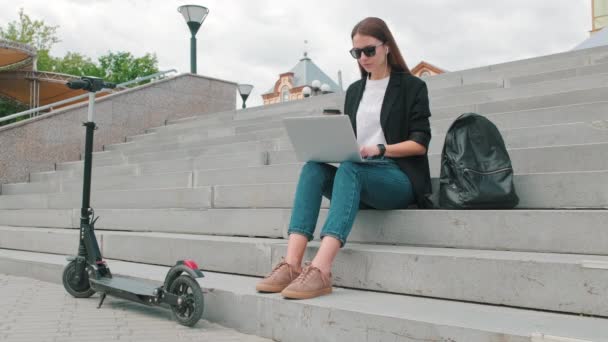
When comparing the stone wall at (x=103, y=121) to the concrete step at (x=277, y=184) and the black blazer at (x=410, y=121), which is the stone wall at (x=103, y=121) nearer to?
the concrete step at (x=277, y=184)

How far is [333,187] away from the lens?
339cm

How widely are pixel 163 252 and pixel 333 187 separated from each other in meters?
2.01

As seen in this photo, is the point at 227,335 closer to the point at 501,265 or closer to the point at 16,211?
the point at 501,265

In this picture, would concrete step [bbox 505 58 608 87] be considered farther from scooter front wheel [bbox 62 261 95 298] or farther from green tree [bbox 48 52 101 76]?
green tree [bbox 48 52 101 76]

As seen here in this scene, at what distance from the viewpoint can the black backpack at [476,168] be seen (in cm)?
332

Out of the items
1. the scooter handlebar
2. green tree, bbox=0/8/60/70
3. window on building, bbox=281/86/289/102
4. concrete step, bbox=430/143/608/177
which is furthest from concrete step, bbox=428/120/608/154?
window on building, bbox=281/86/289/102

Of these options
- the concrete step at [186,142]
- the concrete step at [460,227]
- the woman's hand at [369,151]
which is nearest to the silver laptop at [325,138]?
the woman's hand at [369,151]

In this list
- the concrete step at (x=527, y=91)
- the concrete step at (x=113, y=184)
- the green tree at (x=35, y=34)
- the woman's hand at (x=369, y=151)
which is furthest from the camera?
the green tree at (x=35, y=34)

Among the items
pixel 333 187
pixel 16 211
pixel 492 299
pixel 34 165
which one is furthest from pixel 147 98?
pixel 492 299

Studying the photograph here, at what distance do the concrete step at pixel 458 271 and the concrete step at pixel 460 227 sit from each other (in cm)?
9

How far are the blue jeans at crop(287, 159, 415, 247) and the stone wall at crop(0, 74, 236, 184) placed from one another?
716 centimetres

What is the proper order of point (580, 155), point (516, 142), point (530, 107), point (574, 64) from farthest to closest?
point (574, 64) → point (530, 107) → point (516, 142) → point (580, 155)

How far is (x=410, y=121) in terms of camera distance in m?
3.74

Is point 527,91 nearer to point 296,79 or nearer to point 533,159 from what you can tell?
point 533,159
